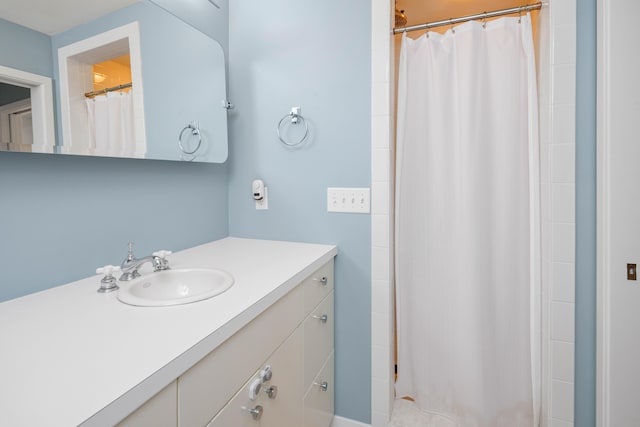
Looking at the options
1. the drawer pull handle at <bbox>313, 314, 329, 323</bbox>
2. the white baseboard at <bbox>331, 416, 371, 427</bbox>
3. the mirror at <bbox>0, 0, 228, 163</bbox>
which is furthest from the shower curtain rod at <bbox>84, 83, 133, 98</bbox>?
the white baseboard at <bbox>331, 416, 371, 427</bbox>

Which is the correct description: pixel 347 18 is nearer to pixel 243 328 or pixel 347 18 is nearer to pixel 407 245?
pixel 407 245

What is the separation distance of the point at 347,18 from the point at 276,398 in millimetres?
1569

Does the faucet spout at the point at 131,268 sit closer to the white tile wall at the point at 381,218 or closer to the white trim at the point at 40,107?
the white trim at the point at 40,107

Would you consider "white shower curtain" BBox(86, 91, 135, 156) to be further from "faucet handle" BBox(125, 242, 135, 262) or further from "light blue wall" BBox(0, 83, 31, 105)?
"faucet handle" BBox(125, 242, 135, 262)

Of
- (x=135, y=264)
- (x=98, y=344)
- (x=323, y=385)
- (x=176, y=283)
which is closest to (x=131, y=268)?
(x=135, y=264)

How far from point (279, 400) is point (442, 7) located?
257 cm

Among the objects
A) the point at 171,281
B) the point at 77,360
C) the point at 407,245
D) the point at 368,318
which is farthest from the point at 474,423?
the point at 77,360

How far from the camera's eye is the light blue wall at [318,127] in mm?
1451

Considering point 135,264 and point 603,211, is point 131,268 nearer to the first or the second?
point 135,264

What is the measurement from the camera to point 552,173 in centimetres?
122

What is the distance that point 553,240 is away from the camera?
124cm

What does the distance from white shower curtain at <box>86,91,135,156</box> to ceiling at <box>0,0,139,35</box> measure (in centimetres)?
21

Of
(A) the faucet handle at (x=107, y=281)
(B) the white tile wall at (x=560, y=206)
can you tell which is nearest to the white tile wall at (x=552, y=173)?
(B) the white tile wall at (x=560, y=206)

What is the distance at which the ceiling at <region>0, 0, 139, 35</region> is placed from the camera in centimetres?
82
